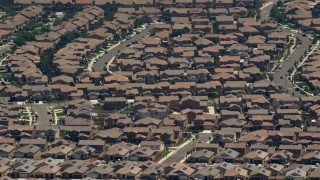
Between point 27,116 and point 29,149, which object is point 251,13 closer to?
point 27,116

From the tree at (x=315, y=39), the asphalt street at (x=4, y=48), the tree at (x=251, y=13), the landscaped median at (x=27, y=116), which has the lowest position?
the asphalt street at (x=4, y=48)

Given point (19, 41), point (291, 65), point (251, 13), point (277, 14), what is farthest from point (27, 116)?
point (251, 13)

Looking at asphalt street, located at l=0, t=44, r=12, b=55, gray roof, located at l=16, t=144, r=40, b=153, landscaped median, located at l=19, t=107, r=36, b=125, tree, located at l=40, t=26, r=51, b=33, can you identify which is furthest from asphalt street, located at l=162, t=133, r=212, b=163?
tree, located at l=40, t=26, r=51, b=33

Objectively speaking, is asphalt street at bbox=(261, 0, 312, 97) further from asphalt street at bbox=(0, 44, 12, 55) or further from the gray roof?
asphalt street at bbox=(0, 44, 12, 55)

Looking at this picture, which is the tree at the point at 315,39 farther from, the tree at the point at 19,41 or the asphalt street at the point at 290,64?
the tree at the point at 19,41

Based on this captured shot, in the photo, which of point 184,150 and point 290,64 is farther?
point 290,64

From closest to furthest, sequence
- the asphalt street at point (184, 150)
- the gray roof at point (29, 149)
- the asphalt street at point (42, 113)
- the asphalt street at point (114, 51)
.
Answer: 1. the asphalt street at point (184, 150)
2. the gray roof at point (29, 149)
3. the asphalt street at point (42, 113)
4. the asphalt street at point (114, 51)

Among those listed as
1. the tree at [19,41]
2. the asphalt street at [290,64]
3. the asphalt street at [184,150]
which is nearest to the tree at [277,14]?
the asphalt street at [290,64]
